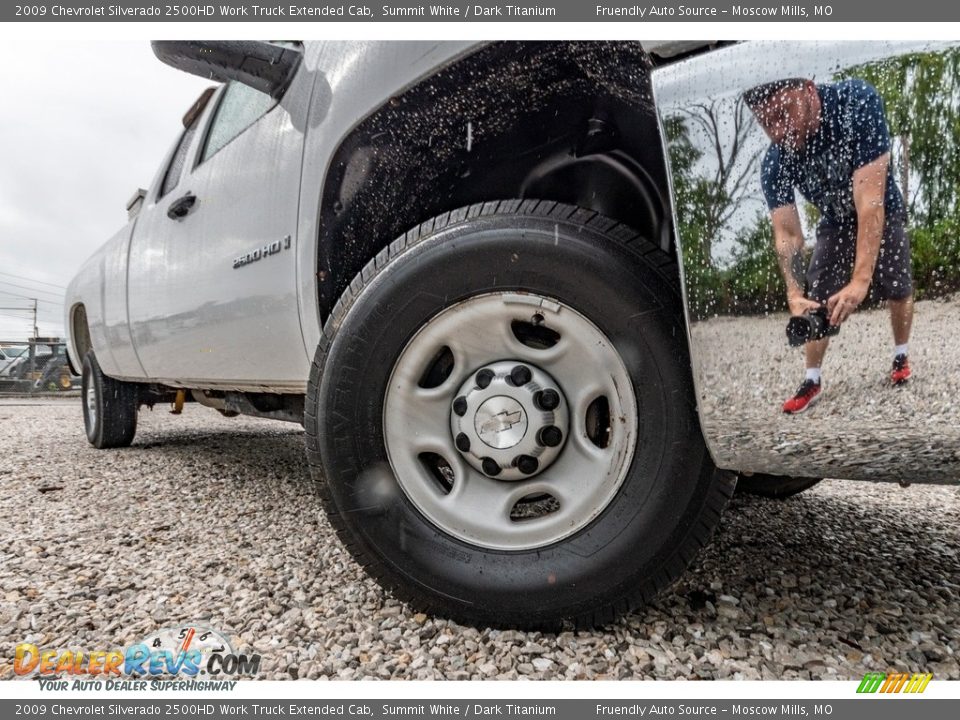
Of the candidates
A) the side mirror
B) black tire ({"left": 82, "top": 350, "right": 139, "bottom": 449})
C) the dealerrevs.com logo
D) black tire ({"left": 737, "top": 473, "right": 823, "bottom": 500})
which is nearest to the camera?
the dealerrevs.com logo

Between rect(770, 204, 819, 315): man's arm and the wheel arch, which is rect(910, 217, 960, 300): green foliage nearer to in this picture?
rect(770, 204, 819, 315): man's arm

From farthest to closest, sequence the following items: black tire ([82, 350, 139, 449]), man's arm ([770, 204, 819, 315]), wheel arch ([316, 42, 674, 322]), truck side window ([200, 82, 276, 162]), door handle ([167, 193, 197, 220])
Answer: black tire ([82, 350, 139, 449]) < door handle ([167, 193, 197, 220]) < truck side window ([200, 82, 276, 162]) < wheel arch ([316, 42, 674, 322]) < man's arm ([770, 204, 819, 315])

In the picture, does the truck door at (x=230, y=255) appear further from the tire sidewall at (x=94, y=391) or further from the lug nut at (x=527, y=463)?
the tire sidewall at (x=94, y=391)

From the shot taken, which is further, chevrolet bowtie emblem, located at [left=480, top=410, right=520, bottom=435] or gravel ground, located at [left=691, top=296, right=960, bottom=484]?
chevrolet bowtie emblem, located at [left=480, top=410, right=520, bottom=435]

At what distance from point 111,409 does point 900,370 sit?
173 inches

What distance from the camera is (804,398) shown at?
1.02 meters

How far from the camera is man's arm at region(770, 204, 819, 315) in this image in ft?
3.30

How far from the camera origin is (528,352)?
128cm

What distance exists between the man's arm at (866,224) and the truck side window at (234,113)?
167 cm

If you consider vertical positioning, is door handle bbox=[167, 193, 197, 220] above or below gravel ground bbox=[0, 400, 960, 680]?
above

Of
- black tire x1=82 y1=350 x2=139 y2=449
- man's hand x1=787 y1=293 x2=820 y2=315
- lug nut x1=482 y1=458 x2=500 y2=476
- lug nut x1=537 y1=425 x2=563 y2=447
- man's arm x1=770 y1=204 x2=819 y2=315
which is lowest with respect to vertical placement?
black tire x1=82 y1=350 x2=139 y2=449

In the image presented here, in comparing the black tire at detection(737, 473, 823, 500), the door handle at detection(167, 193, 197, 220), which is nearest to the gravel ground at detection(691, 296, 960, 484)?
the black tire at detection(737, 473, 823, 500)

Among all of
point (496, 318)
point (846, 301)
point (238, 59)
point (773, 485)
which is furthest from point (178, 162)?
point (773, 485)

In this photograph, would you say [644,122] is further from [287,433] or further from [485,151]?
[287,433]
